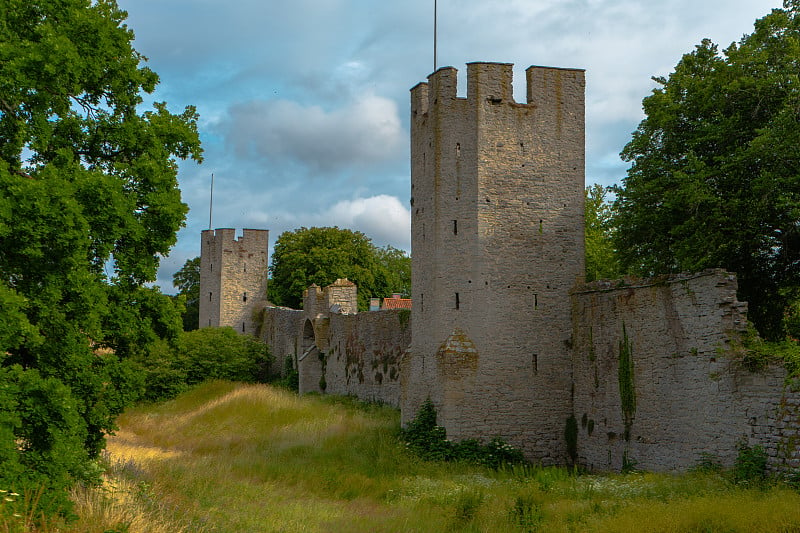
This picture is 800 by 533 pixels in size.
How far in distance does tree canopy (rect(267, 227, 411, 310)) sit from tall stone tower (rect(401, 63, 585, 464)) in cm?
2994

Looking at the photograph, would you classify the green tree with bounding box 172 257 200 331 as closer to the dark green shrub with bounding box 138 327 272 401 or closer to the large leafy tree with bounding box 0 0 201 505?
the dark green shrub with bounding box 138 327 272 401

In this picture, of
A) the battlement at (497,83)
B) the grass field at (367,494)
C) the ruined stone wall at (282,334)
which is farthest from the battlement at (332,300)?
the battlement at (497,83)

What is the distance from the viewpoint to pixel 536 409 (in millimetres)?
18859

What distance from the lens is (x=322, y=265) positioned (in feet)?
163

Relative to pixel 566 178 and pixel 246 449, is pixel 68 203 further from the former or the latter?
pixel 566 178

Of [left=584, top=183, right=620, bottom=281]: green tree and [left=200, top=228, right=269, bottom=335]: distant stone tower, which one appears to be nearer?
[left=584, top=183, right=620, bottom=281]: green tree

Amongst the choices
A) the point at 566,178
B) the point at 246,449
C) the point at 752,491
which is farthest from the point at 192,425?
the point at 752,491

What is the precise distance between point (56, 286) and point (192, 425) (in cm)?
1597

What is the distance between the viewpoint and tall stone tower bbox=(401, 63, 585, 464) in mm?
18672

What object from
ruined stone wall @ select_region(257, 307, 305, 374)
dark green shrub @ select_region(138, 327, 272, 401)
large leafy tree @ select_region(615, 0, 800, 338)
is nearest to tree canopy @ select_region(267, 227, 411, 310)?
ruined stone wall @ select_region(257, 307, 305, 374)

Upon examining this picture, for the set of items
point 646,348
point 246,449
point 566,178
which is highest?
point 566,178

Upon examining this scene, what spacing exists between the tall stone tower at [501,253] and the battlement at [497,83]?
0.03 meters

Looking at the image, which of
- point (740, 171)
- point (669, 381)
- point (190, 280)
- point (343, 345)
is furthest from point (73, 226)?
point (190, 280)

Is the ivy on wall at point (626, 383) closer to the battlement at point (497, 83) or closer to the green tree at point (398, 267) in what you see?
the battlement at point (497, 83)
